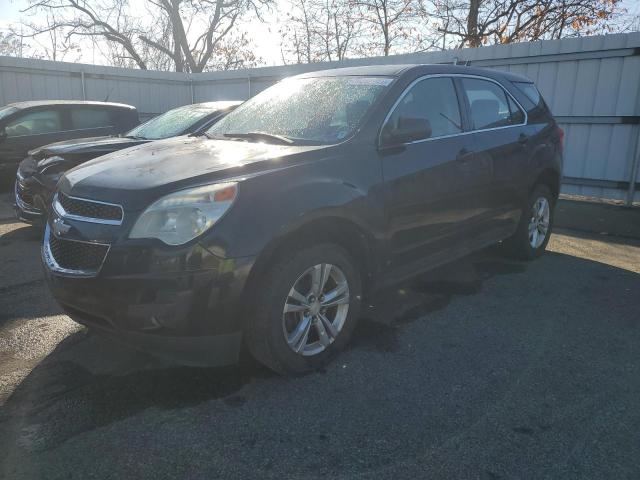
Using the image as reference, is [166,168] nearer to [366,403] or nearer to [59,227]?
[59,227]

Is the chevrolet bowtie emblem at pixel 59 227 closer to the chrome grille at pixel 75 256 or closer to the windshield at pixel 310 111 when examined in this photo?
the chrome grille at pixel 75 256

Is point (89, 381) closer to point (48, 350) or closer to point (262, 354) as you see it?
point (48, 350)

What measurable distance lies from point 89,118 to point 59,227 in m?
6.64

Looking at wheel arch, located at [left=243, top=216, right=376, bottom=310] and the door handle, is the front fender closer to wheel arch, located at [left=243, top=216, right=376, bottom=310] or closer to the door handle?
wheel arch, located at [left=243, top=216, right=376, bottom=310]

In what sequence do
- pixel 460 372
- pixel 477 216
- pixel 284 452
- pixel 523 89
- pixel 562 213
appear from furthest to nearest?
pixel 562 213 → pixel 523 89 → pixel 477 216 → pixel 460 372 → pixel 284 452

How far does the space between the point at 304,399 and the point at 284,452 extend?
18.2 inches

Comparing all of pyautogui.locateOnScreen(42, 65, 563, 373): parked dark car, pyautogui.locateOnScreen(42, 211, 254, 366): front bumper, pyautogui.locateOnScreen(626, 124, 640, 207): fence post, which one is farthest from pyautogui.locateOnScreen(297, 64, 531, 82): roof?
pyautogui.locateOnScreen(626, 124, 640, 207): fence post

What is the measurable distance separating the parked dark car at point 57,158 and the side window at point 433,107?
9.25ft

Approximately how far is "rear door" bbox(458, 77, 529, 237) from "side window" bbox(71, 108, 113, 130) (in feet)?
22.0

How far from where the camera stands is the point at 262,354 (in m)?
2.87

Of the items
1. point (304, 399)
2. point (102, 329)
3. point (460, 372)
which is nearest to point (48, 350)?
point (102, 329)

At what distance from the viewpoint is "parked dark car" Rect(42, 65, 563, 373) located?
101 inches

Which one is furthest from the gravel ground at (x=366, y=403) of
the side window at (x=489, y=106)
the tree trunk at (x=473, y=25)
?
the tree trunk at (x=473, y=25)

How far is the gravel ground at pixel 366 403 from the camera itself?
2266mm
